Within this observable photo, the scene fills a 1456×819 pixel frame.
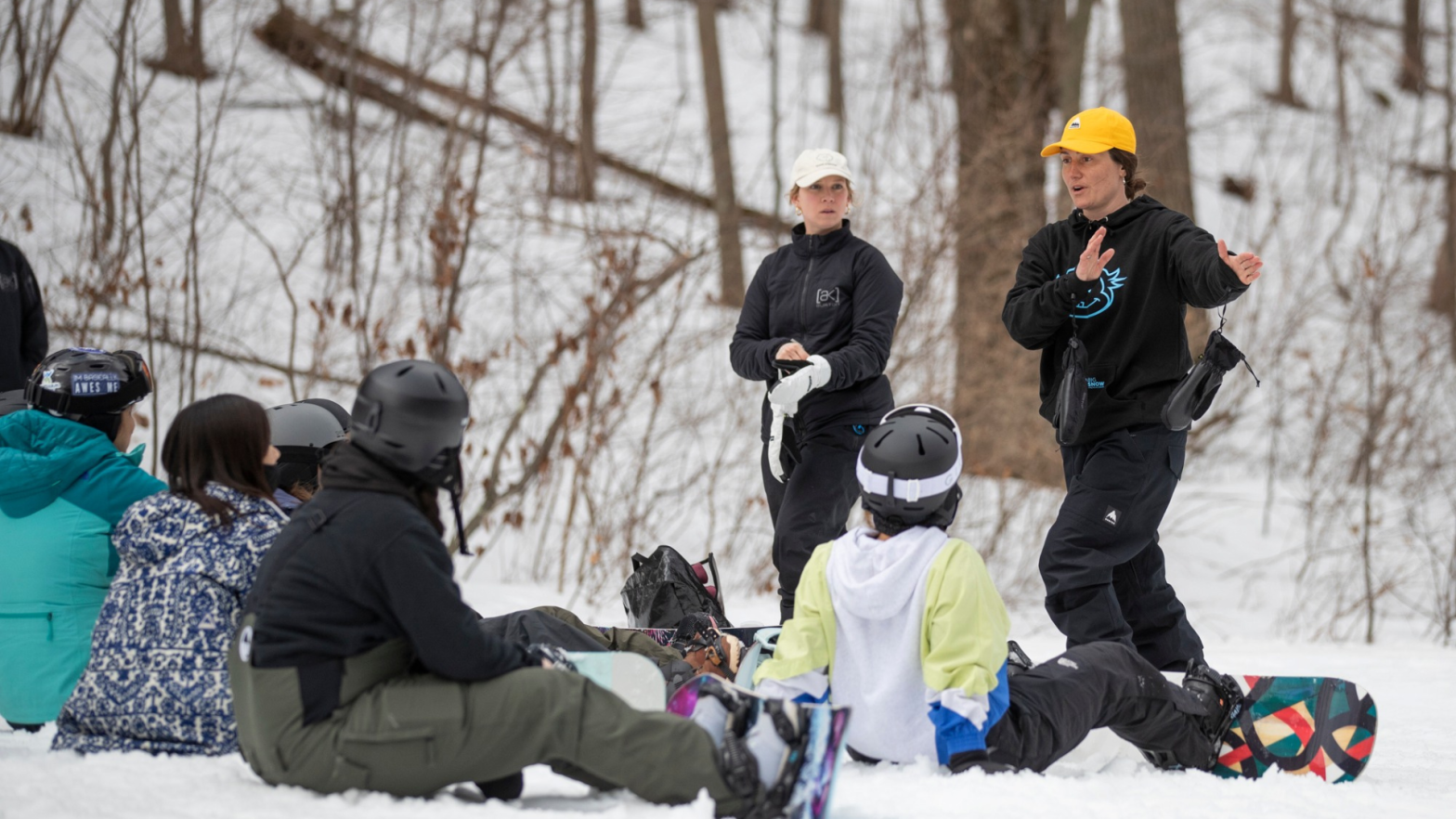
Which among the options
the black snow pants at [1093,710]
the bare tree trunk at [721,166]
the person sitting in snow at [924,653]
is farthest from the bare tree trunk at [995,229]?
the person sitting in snow at [924,653]

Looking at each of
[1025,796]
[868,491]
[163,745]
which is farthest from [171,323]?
[1025,796]

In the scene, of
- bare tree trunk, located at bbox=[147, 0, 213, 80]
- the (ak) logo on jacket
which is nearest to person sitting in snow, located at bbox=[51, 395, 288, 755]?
the (ak) logo on jacket

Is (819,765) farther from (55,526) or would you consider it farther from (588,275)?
(588,275)

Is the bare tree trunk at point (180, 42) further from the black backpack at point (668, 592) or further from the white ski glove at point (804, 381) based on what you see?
the white ski glove at point (804, 381)

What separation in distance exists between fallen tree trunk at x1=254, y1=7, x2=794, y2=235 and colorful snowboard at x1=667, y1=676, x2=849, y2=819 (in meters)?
6.08

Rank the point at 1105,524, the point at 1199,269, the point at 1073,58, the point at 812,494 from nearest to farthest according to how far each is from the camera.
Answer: the point at 1199,269
the point at 1105,524
the point at 812,494
the point at 1073,58

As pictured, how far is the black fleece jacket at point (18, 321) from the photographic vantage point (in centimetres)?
552

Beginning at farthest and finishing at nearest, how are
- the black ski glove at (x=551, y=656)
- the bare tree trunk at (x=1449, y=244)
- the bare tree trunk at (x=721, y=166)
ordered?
the bare tree trunk at (x=1449, y=244)
the bare tree trunk at (x=721, y=166)
the black ski glove at (x=551, y=656)

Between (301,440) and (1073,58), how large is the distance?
855cm

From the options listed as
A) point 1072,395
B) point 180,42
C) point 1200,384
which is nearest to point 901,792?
point 1072,395

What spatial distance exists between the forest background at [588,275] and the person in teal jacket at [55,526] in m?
3.56

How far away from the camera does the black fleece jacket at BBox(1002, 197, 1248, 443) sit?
14.2 ft

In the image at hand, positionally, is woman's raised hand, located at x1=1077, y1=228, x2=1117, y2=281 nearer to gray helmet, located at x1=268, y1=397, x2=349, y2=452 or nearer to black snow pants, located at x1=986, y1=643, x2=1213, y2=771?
black snow pants, located at x1=986, y1=643, x2=1213, y2=771

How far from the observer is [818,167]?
500 centimetres
